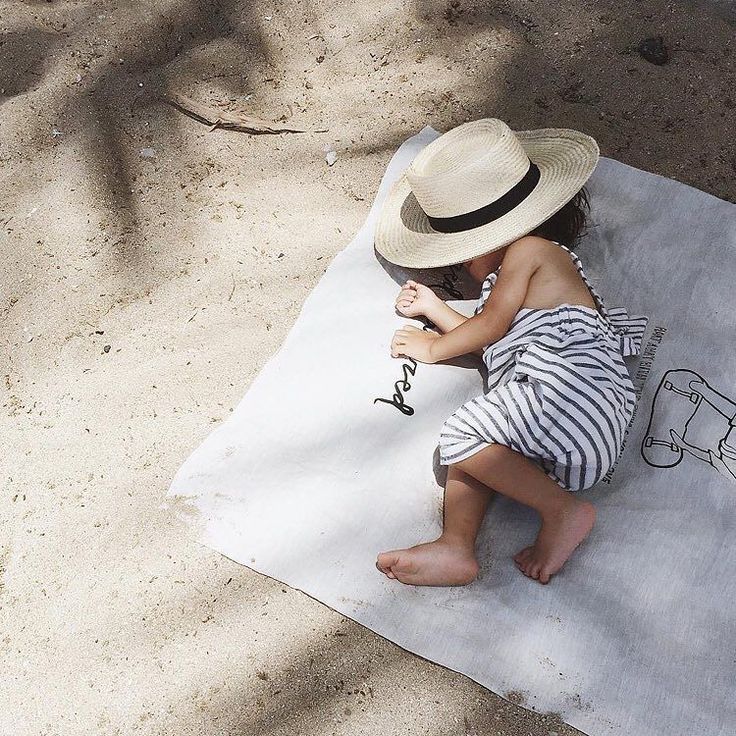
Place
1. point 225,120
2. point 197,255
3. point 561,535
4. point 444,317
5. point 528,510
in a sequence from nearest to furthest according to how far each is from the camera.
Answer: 1. point 561,535
2. point 528,510
3. point 444,317
4. point 197,255
5. point 225,120

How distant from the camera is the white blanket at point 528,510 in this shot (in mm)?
1322

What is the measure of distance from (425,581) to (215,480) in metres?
0.46

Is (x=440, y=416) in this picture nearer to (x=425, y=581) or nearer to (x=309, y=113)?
(x=425, y=581)

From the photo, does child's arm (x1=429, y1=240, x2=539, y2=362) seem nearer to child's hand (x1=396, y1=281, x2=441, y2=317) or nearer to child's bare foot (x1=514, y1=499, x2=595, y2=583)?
child's hand (x1=396, y1=281, x2=441, y2=317)

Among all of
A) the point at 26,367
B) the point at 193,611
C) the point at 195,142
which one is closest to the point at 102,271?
the point at 26,367

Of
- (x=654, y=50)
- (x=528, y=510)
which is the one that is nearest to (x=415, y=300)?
(x=528, y=510)

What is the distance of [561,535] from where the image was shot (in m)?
1.39

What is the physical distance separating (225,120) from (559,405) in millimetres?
1227

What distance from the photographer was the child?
4.59 ft

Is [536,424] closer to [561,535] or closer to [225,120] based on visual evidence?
[561,535]

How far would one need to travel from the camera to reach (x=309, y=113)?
2.13 m

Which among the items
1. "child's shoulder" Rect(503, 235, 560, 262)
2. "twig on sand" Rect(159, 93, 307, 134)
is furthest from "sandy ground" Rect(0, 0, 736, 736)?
"child's shoulder" Rect(503, 235, 560, 262)

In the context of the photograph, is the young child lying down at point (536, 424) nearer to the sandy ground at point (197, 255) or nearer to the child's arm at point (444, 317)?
the child's arm at point (444, 317)

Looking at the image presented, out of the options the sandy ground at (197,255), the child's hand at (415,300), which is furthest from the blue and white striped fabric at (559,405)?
the sandy ground at (197,255)
